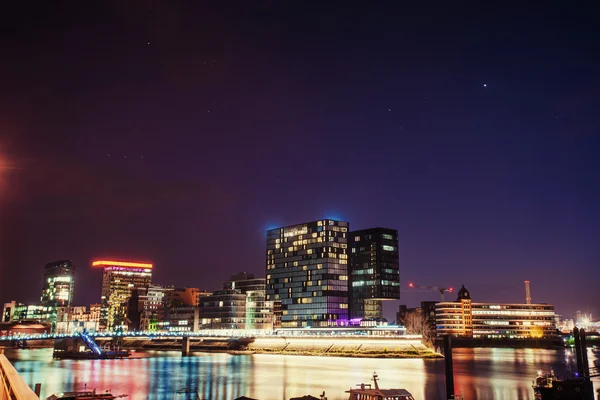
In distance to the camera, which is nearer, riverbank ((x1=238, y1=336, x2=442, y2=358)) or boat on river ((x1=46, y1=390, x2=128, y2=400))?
boat on river ((x1=46, y1=390, x2=128, y2=400))

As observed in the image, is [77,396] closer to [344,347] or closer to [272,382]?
[272,382]

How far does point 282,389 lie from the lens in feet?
250

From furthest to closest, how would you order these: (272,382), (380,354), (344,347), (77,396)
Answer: (344,347) < (380,354) < (272,382) < (77,396)

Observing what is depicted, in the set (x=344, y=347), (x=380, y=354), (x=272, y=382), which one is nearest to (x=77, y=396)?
(x=272, y=382)

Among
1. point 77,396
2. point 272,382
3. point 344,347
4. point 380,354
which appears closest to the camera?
point 77,396

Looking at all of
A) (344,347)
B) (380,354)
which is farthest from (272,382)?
(344,347)

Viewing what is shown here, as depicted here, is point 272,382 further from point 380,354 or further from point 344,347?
point 344,347

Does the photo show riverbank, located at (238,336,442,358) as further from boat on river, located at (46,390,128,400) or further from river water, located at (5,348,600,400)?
boat on river, located at (46,390,128,400)

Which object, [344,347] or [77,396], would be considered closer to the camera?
[77,396]

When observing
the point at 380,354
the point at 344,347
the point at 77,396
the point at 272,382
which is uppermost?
the point at 344,347

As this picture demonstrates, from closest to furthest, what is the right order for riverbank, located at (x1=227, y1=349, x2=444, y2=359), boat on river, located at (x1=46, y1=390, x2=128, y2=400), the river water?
boat on river, located at (x1=46, y1=390, x2=128, y2=400) < the river water < riverbank, located at (x1=227, y1=349, x2=444, y2=359)

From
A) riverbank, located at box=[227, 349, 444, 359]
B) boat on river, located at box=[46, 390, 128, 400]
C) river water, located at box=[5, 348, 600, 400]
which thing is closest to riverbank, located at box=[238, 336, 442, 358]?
riverbank, located at box=[227, 349, 444, 359]

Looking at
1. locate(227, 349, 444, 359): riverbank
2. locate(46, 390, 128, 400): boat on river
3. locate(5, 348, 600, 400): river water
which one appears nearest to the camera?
locate(46, 390, 128, 400): boat on river

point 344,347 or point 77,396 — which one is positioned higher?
point 344,347
